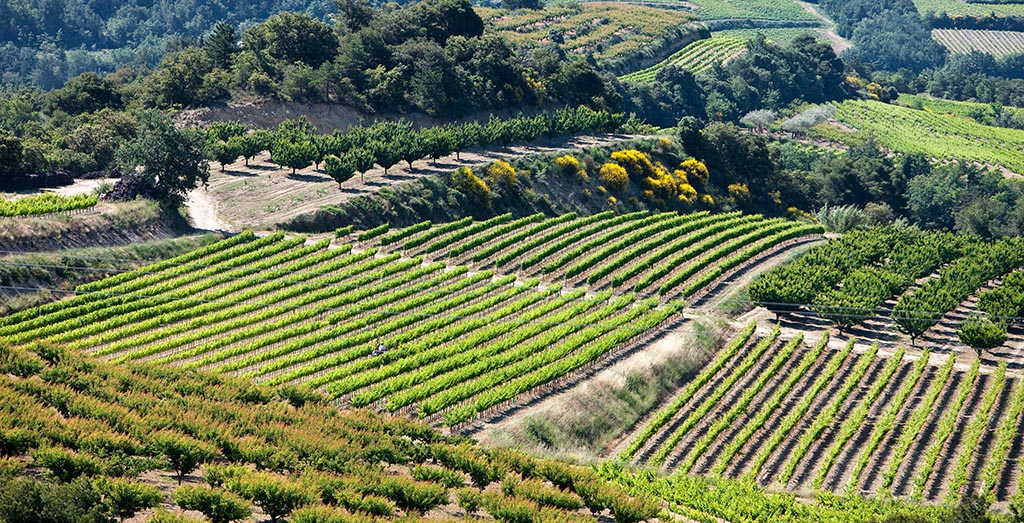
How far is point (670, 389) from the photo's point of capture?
57.7 metres

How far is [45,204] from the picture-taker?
62969 millimetres

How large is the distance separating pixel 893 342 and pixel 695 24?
138 meters

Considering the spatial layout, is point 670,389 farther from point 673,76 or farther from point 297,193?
point 673,76

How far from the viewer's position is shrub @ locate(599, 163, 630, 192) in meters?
92.6

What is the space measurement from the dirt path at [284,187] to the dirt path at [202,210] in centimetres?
35

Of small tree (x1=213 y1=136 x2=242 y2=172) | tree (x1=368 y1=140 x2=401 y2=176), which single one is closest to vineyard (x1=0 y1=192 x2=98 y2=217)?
small tree (x1=213 y1=136 x2=242 y2=172)

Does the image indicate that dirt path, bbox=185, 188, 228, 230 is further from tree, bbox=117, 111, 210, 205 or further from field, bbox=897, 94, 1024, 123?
field, bbox=897, 94, 1024, 123

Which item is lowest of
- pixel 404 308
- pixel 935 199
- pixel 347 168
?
pixel 935 199

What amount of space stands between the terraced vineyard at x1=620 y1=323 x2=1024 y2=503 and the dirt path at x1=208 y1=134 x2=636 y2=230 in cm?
3020

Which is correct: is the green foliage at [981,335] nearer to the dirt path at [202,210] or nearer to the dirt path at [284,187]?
the dirt path at [284,187]

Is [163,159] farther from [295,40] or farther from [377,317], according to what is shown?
[295,40]

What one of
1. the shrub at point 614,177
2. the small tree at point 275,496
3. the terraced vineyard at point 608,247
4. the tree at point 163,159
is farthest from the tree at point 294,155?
the small tree at point 275,496

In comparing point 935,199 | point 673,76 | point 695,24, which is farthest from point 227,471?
point 695,24

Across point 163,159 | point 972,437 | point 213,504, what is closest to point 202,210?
point 163,159
